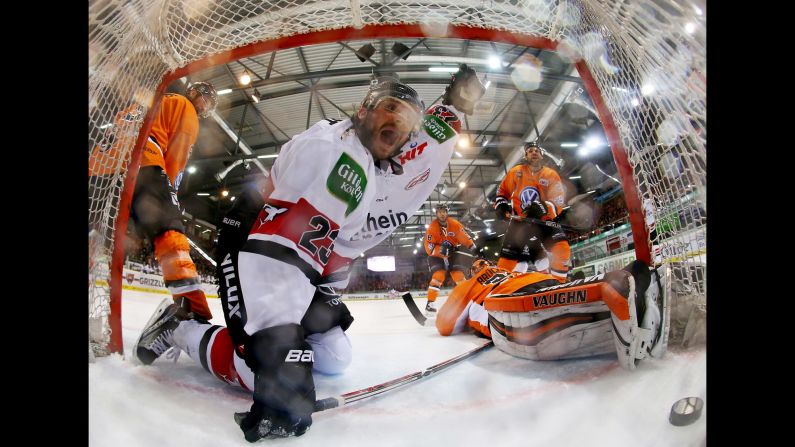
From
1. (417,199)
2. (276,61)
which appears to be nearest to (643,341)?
(417,199)

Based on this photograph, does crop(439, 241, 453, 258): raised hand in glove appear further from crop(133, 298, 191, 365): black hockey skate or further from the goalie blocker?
crop(133, 298, 191, 365): black hockey skate

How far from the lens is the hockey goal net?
67 cm

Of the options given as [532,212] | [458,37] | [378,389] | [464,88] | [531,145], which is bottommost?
[378,389]

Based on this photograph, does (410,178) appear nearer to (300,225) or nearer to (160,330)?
(300,225)

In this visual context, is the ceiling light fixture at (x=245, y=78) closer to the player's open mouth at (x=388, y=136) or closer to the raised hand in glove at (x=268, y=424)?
the player's open mouth at (x=388, y=136)

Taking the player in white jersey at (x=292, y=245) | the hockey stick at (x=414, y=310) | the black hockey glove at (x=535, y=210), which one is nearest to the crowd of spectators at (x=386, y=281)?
the player in white jersey at (x=292, y=245)

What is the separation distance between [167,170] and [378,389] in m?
0.60

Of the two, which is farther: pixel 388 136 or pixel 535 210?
pixel 535 210

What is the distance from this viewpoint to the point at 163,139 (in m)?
0.74

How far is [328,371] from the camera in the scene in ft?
2.53

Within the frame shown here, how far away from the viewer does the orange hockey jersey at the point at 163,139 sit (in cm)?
67

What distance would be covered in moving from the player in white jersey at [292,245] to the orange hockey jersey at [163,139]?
0.58 feet

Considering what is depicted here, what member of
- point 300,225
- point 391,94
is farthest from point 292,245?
point 391,94

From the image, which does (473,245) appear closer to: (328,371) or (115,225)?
(328,371)
